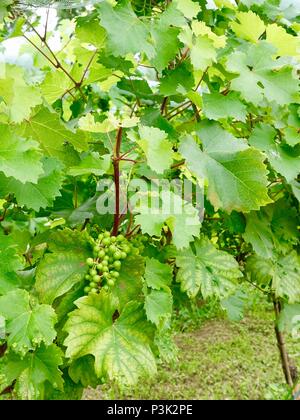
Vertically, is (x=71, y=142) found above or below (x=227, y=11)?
below

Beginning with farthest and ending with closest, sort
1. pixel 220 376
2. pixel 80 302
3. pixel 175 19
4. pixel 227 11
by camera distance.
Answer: pixel 220 376 → pixel 227 11 → pixel 175 19 → pixel 80 302

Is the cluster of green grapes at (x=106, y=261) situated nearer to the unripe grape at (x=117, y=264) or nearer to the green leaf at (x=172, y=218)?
the unripe grape at (x=117, y=264)

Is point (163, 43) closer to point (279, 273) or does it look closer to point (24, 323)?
point (24, 323)

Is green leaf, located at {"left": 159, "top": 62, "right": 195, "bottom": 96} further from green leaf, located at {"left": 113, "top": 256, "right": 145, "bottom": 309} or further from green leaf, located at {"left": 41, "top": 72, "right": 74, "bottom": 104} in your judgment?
green leaf, located at {"left": 113, "top": 256, "right": 145, "bottom": 309}

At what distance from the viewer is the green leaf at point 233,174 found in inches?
46.2

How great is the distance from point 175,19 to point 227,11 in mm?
435

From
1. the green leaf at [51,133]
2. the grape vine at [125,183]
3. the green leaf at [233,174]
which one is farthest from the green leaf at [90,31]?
the green leaf at [233,174]

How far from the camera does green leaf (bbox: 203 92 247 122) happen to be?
121 centimetres

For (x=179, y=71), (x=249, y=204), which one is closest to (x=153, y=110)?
(x=179, y=71)

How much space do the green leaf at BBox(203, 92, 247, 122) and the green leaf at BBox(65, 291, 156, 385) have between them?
491 millimetres

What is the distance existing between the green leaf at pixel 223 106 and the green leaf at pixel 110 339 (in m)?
0.49

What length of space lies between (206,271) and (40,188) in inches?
19.2
